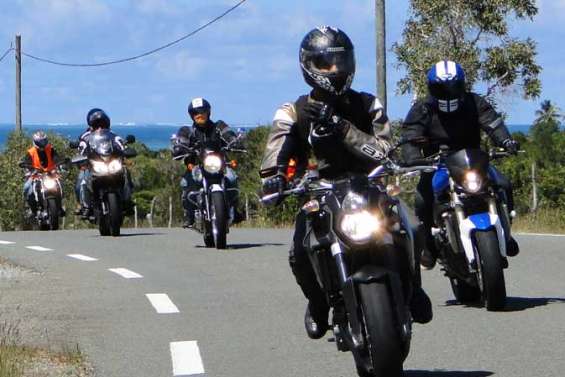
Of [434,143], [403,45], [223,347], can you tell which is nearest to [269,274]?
[434,143]

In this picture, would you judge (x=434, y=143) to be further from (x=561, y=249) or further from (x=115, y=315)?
(x=561, y=249)

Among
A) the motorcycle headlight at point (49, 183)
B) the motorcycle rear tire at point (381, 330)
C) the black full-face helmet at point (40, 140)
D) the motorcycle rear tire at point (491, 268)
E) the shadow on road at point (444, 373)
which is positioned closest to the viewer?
the motorcycle rear tire at point (381, 330)

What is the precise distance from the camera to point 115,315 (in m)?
11.2

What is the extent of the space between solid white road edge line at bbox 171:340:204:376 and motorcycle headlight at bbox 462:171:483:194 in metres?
2.46

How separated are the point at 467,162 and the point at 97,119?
1190cm

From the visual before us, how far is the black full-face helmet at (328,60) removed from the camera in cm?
743

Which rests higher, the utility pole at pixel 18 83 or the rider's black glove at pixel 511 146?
the utility pole at pixel 18 83

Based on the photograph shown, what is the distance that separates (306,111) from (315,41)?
0.36m

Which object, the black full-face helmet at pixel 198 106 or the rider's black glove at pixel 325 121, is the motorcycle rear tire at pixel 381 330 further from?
the black full-face helmet at pixel 198 106

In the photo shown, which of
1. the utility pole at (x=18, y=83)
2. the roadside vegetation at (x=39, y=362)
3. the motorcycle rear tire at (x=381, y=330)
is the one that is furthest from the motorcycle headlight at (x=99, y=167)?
the utility pole at (x=18, y=83)

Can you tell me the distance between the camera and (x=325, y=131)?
729 cm

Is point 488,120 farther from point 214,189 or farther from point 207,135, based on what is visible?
point 207,135

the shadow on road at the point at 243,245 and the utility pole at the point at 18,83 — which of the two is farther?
the utility pole at the point at 18,83

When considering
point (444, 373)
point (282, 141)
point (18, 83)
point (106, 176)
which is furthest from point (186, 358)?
point (18, 83)
